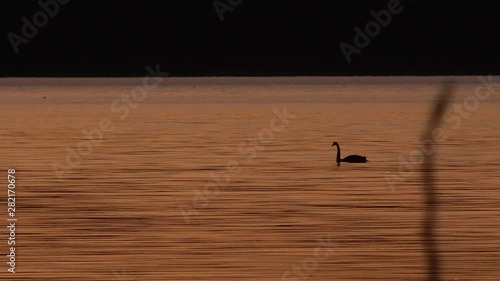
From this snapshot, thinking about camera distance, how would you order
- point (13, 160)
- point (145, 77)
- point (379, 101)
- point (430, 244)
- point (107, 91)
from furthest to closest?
point (145, 77), point (107, 91), point (379, 101), point (13, 160), point (430, 244)

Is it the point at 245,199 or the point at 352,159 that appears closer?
the point at 245,199

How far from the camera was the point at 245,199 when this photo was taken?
26.2 meters

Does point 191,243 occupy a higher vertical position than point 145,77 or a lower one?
lower

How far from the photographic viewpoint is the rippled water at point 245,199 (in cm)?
A: 1947

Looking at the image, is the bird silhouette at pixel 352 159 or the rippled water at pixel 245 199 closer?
the rippled water at pixel 245 199

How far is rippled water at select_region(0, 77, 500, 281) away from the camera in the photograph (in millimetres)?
19469

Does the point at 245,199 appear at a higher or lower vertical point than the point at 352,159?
lower

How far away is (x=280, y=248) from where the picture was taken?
813 inches

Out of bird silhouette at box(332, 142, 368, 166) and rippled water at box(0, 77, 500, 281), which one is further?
bird silhouette at box(332, 142, 368, 166)

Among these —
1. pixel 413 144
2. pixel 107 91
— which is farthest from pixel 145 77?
pixel 413 144
